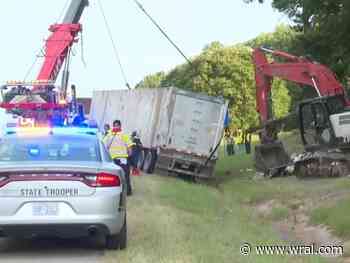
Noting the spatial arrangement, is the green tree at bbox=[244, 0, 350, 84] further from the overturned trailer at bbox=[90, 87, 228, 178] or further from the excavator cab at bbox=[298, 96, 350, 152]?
the overturned trailer at bbox=[90, 87, 228, 178]

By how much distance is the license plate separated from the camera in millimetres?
10227

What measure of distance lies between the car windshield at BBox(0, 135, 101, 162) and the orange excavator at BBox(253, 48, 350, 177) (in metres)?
13.3

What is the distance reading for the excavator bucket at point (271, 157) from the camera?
2703cm

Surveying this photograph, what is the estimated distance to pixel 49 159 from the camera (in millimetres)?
11047

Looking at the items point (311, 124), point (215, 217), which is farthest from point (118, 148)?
point (311, 124)

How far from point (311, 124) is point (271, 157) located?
2126 mm

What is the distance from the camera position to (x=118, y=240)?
11.0 meters

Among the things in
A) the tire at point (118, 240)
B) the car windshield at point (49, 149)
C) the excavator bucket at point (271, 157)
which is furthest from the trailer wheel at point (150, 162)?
the tire at point (118, 240)

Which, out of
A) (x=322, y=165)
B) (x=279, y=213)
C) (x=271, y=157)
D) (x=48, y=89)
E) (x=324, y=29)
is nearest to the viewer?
(x=279, y=213)

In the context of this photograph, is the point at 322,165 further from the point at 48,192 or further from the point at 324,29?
the point at 48,192

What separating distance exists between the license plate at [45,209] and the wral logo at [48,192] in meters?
0.12

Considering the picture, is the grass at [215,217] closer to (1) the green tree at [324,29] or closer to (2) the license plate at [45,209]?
(2) the license plate at [45,209]

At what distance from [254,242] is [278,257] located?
1.32 metres

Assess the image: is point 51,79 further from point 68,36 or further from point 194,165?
point 194,165
